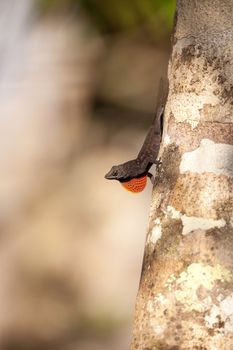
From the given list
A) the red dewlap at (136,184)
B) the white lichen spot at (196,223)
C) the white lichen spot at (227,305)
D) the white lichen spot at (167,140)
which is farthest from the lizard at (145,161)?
the white lichen spot at (227,305)

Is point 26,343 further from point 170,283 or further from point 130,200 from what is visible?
point 170,283

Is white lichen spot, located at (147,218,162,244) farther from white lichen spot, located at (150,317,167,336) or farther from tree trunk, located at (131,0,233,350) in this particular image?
white lichen spot, located at (150,317,167,336)

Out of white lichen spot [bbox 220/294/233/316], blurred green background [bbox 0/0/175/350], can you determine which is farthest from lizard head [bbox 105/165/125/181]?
blurred green background [bbox 0/0/175/350]

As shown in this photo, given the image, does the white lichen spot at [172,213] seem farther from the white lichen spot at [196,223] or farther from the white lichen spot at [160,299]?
the white lichen spot at [160,299]

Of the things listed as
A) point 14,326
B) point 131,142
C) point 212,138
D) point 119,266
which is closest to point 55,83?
point 131,142

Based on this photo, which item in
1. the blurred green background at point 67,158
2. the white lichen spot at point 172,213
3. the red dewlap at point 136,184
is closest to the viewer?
the white lichen spot at point 172,213

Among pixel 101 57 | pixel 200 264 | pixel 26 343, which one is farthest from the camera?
pixel 101 57
